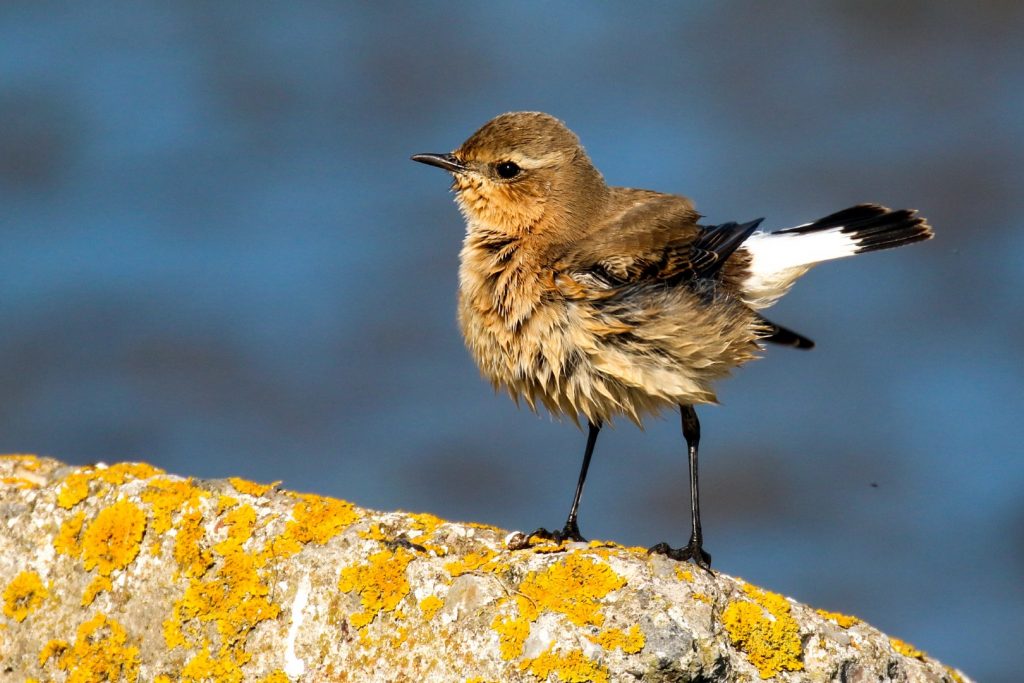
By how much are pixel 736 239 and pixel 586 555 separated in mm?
2484

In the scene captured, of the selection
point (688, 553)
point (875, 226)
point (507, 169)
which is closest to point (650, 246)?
point (507, 169)

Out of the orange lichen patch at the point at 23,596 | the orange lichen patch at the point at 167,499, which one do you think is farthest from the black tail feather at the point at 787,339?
the orange lichen patch at the point at 23,596

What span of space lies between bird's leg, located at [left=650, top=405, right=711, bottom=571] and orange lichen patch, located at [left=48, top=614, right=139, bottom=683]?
2048 mm

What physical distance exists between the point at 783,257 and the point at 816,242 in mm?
252

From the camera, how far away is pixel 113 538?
12.8 feet

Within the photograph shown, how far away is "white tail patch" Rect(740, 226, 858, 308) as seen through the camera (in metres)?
6.05

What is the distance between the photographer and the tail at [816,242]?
6.06 m

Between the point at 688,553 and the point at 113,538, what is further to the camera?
the point at 688,553

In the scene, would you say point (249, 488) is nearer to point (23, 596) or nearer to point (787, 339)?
point (23, 596)

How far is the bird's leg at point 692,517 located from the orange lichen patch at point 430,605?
107 centimetres

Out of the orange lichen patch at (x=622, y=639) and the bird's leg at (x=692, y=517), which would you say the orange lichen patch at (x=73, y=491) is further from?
the bird's leg at (x=692, y=517)

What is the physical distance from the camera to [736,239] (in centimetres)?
589

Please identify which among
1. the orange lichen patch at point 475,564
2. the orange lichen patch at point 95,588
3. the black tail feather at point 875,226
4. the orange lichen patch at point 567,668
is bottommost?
the orange lichen patch at point 95,588

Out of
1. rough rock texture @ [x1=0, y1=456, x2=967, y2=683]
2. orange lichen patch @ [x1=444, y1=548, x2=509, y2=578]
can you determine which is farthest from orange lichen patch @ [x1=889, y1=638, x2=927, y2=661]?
orange lichen patch @ [x1=444, y1=548, x2=509, y2=578]
